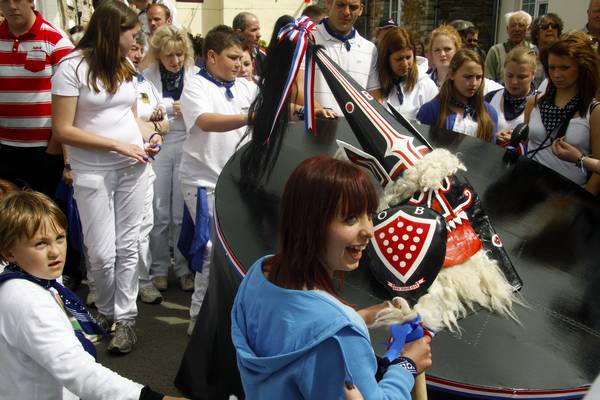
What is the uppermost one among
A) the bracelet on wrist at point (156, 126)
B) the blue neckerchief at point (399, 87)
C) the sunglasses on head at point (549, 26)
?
the sunglasses on head at point (549, 26)

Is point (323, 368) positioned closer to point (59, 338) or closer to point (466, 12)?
point (59, 338)

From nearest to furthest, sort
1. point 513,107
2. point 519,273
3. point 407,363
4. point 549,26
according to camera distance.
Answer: point 407,363 → point 519,273 → point 513,107 → point 549,26

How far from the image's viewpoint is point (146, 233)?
3.79 metres

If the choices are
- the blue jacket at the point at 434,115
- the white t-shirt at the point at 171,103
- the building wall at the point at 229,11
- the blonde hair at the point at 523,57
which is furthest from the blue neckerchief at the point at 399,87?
the building wall at the point at 229,11

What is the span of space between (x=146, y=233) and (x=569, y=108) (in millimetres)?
2374

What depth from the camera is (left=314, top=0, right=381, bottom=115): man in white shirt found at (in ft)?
13.4

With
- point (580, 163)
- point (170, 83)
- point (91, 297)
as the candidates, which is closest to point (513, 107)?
point (580, 163)

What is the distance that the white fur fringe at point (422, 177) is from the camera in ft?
7.26

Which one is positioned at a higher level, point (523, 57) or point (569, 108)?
point (523, 57)

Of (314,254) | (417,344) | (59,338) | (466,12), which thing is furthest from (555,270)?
(466,12)

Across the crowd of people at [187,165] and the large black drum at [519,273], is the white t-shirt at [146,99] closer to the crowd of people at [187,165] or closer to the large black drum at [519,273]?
the crowd of people at [187,165]

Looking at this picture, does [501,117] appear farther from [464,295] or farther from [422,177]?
[464,295]

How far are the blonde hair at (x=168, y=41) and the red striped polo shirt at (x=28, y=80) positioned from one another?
28.0 inches

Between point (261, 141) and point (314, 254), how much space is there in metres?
1.84
